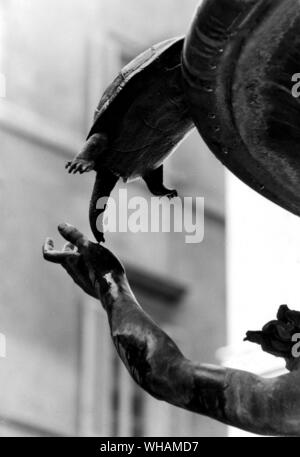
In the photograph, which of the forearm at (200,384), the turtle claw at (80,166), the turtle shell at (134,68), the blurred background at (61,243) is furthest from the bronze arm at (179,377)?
the blurred background at (61,243)

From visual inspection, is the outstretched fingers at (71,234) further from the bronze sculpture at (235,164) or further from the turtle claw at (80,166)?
the turtle claw at (80,166)

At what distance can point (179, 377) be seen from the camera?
3844 mm

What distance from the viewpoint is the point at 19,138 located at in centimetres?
1556

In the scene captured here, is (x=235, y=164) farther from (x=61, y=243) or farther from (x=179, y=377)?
(x=61, y=243)

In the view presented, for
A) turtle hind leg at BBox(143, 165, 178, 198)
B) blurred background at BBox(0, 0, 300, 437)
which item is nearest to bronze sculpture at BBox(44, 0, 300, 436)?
turtle hind leg at BBox(143, 165, 178, 198)

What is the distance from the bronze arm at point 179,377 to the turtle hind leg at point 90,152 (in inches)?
6.4

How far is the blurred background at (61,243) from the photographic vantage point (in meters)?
14.2

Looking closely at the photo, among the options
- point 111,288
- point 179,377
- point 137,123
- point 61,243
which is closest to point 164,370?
point 179,377

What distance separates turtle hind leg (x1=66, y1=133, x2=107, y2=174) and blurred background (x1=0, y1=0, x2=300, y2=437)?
8.52 m

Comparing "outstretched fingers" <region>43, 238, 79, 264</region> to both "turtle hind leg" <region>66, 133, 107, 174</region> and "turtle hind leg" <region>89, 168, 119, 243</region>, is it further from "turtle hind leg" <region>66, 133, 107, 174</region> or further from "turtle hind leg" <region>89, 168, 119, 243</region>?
"turtle hind leg" <region>66, 133, 107, 174</region>

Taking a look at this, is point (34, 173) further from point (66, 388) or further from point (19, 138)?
point (66, 388)

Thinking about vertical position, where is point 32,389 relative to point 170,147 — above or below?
above
